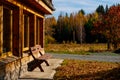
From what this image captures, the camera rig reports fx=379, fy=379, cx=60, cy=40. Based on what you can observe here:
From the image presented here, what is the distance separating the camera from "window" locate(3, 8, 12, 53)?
1155cm

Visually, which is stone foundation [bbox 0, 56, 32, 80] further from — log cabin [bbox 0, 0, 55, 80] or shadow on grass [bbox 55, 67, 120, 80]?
shadow on grass [bbox 55, 67, 120, 80]

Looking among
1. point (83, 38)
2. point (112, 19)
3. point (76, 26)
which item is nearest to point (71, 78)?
point (112, 19)

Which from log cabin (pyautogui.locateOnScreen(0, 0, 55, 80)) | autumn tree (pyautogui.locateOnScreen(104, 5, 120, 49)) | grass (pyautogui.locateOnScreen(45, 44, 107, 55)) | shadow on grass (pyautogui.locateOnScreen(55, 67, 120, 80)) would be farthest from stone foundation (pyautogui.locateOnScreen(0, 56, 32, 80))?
autumn tree (pyautogui.locateOnScreen(104, 5, 120, 49))

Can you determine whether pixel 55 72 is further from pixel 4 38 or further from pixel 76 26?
pixel 76 26

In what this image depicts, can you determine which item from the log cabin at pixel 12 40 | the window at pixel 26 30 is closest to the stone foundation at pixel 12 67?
the log cabin at pixel 12 40

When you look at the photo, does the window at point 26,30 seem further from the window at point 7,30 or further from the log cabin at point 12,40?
the window at point 7,30

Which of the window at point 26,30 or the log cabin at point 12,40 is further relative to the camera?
the window at point 26,30

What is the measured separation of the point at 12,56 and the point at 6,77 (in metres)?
1.88

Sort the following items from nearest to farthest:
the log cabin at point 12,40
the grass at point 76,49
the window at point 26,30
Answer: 1. the log cabin at point 12,40
2. the window at point 26,30
3. the grass at point 76,49

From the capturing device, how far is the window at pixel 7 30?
11.5 m

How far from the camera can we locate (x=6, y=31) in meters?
11.8

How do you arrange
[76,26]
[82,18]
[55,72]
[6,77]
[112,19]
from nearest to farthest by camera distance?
[6,77]
[55,72]
[112,19]
[76,26]
[82,18]

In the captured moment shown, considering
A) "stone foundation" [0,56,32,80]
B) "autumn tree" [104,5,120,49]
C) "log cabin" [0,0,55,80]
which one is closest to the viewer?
"stone foundation" [0,56,32,80]

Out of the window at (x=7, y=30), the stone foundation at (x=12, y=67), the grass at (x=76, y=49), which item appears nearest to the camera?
the stone foundation at (x=12, y=67)
